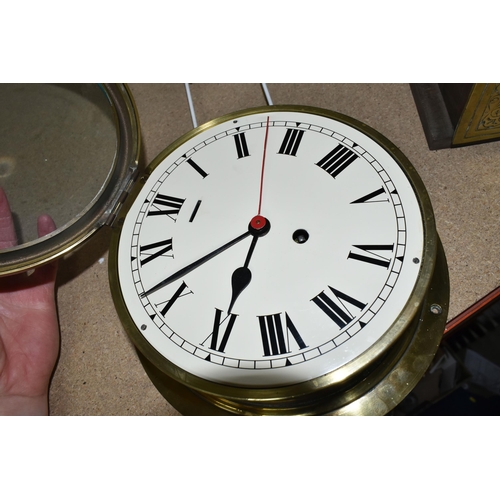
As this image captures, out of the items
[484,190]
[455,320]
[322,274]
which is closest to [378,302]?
[322,274]

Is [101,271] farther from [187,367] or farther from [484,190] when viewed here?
[484,190]

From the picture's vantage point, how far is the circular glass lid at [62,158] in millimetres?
916

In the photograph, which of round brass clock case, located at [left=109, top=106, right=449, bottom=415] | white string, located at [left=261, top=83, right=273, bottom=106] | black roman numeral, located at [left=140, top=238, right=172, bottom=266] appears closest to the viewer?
round brass clock case, located at [left=109, top=106, right=449, bottom=415]

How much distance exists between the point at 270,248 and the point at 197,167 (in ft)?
0.77

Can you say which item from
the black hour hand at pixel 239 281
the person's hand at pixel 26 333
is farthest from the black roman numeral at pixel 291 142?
the person's hand at pixel 26 333

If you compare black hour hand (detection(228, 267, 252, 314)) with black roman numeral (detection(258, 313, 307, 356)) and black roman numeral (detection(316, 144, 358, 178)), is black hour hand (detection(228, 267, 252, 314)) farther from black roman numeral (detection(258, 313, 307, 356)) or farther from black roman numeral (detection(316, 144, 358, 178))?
black roman numeral (detection(316, 144, 358, 178))

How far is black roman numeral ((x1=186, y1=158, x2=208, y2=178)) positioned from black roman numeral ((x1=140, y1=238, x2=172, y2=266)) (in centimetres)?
14

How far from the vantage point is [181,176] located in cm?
91

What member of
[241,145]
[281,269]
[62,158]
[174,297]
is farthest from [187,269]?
[62,158]

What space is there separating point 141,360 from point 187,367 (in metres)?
0.22

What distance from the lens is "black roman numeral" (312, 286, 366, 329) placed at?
0.71m

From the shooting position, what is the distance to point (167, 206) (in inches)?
34.9

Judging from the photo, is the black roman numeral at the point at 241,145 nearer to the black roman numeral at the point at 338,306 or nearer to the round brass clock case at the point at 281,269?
the round brass clock case at the point at 281,269

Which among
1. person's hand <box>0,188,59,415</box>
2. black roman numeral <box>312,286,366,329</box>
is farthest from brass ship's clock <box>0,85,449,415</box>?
person's hand <box>0,188,59,415</box>
